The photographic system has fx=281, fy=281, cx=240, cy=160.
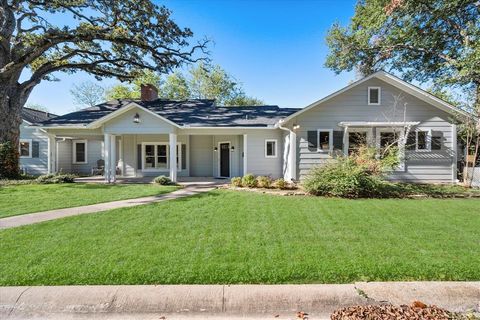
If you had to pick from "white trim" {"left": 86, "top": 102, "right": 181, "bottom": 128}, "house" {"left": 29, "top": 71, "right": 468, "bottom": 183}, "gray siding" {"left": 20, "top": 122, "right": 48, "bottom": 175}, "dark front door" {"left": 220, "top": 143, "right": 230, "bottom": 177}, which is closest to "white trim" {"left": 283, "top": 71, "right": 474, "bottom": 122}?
"house" {"left": 29, "top": 71, "right": 468, "bottom": 183}

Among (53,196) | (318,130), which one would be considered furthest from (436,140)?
(53,196)

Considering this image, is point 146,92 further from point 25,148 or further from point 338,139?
point 338,139

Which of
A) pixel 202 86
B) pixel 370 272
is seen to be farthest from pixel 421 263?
pixel 202 86

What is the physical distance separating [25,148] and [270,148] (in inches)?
644

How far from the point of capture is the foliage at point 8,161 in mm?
14094

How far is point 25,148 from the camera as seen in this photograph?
18641 millimetres

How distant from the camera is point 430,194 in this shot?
380 inches

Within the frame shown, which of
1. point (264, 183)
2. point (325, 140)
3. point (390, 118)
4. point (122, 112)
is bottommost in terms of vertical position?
point (264, 183)

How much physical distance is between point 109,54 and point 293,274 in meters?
19.6

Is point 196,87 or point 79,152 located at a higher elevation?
point 196,87

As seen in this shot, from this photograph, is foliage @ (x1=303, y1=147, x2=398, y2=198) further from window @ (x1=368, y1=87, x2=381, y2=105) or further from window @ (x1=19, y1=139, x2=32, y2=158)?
window @ (x1=19, y1=139, x2=32, y2=158)

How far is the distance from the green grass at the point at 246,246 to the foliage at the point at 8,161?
11.0 metres

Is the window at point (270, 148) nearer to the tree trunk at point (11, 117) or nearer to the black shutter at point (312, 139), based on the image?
the black shutter at point (312, 139)

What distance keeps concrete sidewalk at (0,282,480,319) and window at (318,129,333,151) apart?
30.5ft
